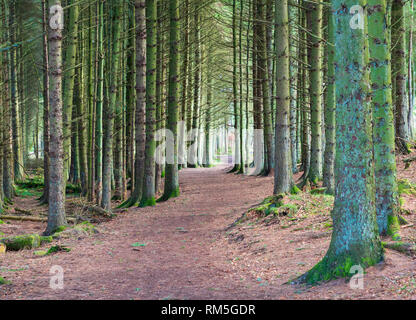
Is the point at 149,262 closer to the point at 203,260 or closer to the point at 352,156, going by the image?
the point at 203,260

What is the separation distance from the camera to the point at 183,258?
8422 mm

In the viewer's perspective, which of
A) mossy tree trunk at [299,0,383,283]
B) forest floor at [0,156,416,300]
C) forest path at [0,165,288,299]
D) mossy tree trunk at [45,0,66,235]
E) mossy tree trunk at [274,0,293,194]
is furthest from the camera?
mossy tree trunk at [274,0,293,194]

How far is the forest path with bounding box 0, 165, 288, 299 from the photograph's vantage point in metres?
6.07

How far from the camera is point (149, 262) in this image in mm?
8141

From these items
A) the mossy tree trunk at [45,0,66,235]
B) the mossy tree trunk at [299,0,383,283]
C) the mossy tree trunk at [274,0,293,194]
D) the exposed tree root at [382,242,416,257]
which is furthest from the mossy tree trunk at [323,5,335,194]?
the mossy tree trunk at [45,0,66,235]

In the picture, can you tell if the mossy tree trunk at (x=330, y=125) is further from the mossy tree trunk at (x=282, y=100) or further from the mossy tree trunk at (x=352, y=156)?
the mossy tree trunk at (x=352, y=156)

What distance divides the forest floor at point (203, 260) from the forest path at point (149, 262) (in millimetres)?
16

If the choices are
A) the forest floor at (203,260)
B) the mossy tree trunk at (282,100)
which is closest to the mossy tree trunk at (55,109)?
the forest floor at (203,260)

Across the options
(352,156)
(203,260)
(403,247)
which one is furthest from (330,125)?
(352,156)

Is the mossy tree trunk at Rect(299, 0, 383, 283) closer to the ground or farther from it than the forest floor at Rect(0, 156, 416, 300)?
farther from it

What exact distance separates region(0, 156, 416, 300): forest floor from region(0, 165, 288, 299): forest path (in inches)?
0.6

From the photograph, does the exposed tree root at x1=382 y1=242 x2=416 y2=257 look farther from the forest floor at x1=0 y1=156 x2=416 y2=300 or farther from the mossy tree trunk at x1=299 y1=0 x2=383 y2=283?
Result: the mossy tree trunk at x1=299 y1=0 x2=383 y2=283

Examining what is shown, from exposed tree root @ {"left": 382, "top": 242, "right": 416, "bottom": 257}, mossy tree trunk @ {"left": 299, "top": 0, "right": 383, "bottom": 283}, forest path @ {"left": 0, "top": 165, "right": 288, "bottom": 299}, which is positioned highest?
mossy tree trunk @ {"left": 299, "top": 0, "right": 383, "bottom": 283}

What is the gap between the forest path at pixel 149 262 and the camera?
6.07 meters
